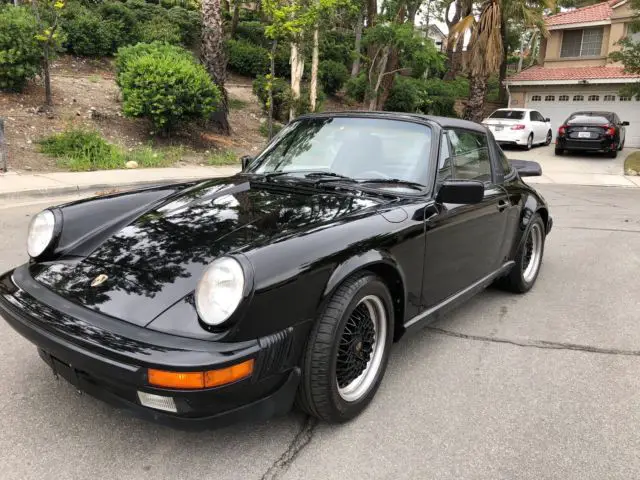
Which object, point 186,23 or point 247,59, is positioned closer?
point 247,59

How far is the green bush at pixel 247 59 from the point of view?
22641 millimetres

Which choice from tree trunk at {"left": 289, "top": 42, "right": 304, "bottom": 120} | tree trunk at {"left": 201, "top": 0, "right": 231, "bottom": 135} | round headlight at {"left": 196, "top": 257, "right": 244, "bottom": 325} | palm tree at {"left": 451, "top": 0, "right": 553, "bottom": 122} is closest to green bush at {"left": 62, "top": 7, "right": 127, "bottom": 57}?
tree trunk at {"left": 201, "top": 0, "right": 231, "bottom": 135}

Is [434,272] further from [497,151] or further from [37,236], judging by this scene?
[37,236]

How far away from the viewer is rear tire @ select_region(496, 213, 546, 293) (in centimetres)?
457

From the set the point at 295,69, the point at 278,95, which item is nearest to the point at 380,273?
the point at 295,69

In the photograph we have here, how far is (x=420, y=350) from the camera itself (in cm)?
357

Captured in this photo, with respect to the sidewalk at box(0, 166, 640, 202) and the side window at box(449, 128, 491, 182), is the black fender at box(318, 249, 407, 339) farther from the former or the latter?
Answer: the sidewalk at box(0, 166, 640, 202)

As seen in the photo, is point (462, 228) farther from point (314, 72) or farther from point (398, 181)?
point (314, 72)

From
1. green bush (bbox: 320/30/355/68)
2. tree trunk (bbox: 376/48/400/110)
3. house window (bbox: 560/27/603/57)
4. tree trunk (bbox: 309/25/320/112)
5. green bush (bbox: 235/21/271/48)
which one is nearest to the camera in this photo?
tree trunk (bbox: 309/25/320/112)

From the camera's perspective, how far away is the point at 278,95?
14.8m

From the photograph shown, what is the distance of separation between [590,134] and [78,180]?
55.4 ft

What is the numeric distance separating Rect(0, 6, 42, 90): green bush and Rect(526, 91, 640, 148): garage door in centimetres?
2297

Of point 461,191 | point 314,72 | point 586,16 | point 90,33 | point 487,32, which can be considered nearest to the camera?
point 461,191

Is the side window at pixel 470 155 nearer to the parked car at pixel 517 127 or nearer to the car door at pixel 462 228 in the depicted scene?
the car door at pixel 462 228
